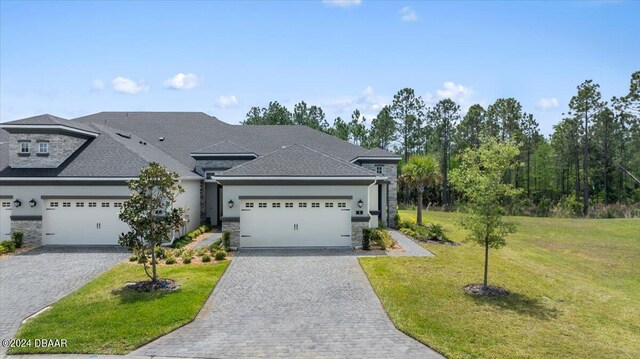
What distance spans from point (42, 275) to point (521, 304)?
52.7ft

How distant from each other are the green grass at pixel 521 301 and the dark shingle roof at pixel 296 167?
16.5 ft

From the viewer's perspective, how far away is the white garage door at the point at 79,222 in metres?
20.5

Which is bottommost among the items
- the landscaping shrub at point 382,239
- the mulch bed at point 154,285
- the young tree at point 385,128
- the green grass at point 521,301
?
the green grass at point 521,301

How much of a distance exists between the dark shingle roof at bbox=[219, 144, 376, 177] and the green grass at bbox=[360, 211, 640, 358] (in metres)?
5.02

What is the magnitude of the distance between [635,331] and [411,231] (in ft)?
46.7

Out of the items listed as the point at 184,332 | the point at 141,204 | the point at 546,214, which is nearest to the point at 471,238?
the point at 184,332

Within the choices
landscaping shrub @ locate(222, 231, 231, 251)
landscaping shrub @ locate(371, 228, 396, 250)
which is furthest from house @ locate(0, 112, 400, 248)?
landscaping shrub @ locate(371, 228, 396, 250)

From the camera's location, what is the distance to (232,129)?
3422 cm

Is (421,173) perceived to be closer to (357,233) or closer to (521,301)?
(357,233)

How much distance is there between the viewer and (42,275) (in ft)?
50.0

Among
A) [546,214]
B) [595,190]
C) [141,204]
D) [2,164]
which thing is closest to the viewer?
[141,204]

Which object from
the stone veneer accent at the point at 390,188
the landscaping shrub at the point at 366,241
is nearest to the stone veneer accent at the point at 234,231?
the landscaping shrub at the point at 366,241

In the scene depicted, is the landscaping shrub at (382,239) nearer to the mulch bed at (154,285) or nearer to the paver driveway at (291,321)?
the paver driveway at (291,321)

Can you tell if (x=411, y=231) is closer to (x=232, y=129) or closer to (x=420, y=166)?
(x=420, y=166)
